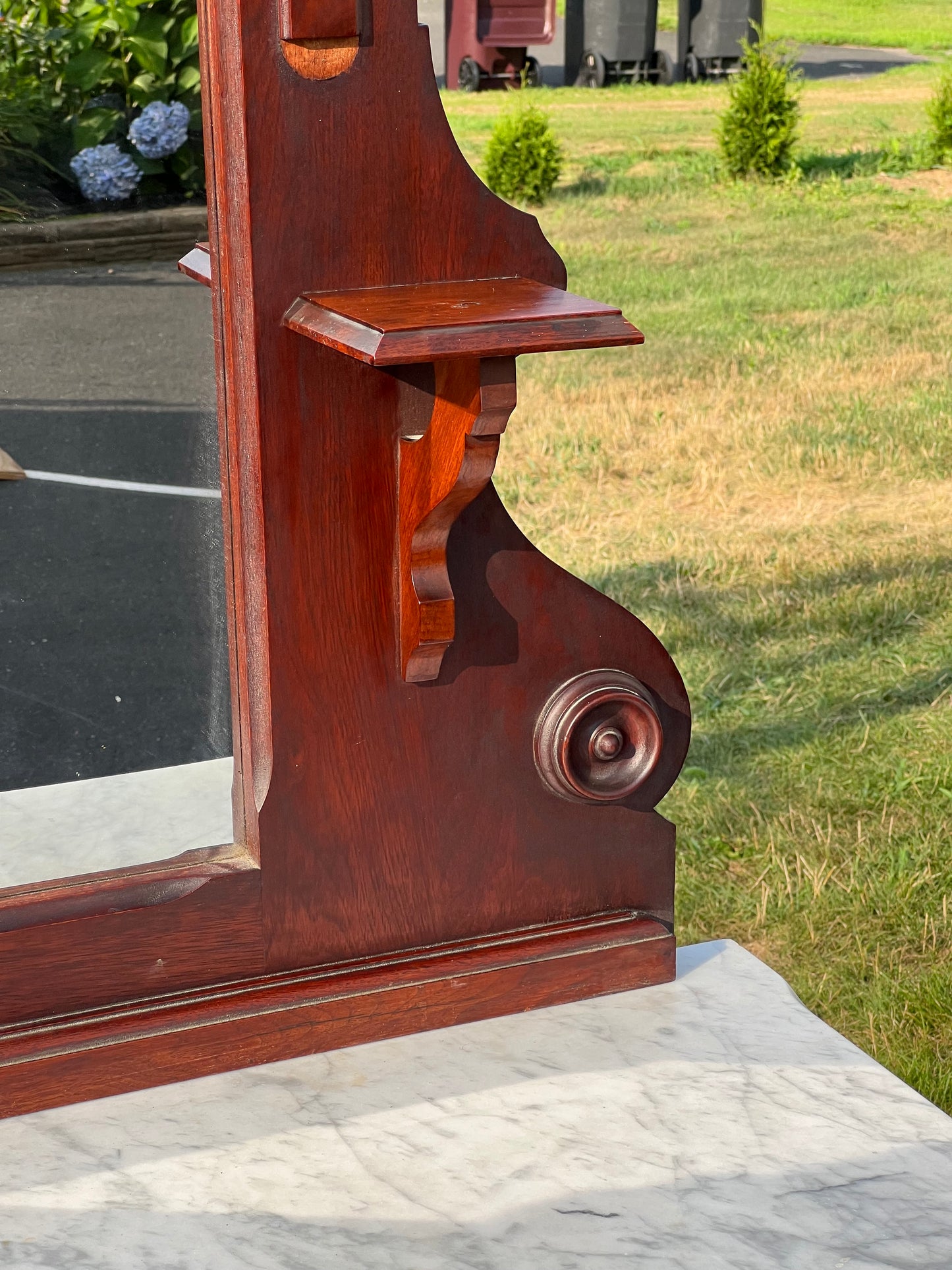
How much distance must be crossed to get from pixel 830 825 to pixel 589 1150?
1511 mm

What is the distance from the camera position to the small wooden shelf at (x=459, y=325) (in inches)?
42.5

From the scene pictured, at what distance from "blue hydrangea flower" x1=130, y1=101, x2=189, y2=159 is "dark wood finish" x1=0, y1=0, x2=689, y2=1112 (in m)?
0.06

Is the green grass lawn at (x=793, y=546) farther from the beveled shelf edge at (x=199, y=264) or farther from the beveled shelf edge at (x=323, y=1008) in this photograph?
the beveled shelf edge at (x=199, y=264)

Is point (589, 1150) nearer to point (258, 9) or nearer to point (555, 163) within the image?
point (258, 9)

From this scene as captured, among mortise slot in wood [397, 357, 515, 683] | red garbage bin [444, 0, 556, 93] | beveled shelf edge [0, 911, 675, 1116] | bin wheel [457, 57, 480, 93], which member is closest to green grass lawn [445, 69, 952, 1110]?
beveled shelf edge [0, 911, 675, 1116]

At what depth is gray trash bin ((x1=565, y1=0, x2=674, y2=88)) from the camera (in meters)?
15.6

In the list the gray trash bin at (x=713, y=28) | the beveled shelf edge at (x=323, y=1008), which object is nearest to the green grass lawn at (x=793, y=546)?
the beveled shelf edge at (x=323, y=1008)

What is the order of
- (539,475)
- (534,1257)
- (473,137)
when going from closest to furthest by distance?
1. (534,1257)
2. (539,475)
3. (473,137)

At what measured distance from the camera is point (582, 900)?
4.90ft

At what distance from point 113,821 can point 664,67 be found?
16.3 metres

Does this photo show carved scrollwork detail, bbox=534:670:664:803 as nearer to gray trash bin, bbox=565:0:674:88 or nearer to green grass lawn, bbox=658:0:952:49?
gray trash bin, bbox=565:0:674:88

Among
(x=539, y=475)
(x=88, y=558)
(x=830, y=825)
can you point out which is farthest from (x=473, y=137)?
(x=88, y=558)

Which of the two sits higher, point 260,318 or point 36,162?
point 36,162

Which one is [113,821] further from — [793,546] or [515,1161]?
[793,546]
